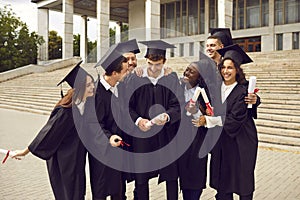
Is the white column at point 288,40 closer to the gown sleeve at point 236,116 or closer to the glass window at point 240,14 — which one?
the glass window at point 240,14

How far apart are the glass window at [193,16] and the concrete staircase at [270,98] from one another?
1557cm

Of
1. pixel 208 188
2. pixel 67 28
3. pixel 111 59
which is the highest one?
pixel 67 28

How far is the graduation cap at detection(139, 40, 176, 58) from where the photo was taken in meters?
3.36

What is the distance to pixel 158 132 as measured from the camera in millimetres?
3564

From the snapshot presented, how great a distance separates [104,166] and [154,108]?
2.67 feet

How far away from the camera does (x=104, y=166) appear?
11.0 ft

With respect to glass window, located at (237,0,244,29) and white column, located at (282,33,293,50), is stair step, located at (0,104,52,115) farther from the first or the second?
glass window, located at (237,0,244,29)

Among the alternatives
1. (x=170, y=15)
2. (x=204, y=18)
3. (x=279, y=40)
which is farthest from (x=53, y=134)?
(x=170, y=15)

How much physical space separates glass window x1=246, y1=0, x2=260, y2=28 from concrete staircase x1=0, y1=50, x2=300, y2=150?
1244cm

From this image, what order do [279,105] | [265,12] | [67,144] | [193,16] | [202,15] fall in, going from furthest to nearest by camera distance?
[193,16], [202,15], [265,12], [279,105], [67,144]

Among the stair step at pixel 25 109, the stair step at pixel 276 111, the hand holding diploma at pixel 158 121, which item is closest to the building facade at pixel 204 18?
the stair step at pixel 25 109

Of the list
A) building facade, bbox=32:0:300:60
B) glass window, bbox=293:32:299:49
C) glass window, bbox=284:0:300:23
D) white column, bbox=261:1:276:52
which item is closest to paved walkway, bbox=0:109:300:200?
building facade, bbox=32:0:300:60

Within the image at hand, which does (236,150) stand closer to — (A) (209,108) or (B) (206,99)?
(A) (209,108)

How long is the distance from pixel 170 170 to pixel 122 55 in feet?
4.43
